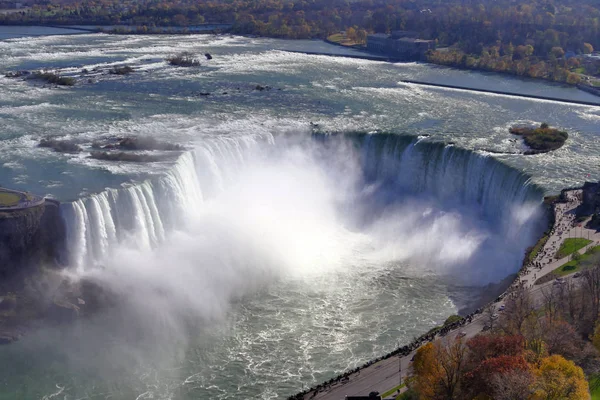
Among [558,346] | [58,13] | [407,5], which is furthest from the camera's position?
[407,5]

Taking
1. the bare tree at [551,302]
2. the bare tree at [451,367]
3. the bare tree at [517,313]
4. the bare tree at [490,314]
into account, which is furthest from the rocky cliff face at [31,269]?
the bare tree at [551,302]

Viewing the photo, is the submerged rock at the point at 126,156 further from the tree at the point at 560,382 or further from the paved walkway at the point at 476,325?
the tree at the point at 560,382

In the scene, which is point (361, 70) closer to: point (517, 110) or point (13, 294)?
point (517, 110)

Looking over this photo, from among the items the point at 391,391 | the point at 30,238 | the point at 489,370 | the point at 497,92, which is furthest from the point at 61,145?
the point at 497,92

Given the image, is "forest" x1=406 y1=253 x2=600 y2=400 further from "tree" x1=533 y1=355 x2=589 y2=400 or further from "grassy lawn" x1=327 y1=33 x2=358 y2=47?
"grassy lawn" x1=327 y1=33 x2=358 y2=47

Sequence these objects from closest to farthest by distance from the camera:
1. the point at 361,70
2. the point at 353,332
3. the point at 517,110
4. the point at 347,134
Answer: the point at 353,332 < the point at 347,134 < the point at 517,110 < the point at 361,70

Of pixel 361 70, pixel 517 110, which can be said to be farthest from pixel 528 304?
pixel 361 70

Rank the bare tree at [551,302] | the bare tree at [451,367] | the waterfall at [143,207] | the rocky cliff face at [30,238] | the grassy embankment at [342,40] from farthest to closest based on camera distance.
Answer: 1. the grassy embankment at [342,40]
2. the waterfall at [143,207]
3. the rocky cliff face at [30,238]
4. the bare tree at [551,302]
5. the bare tree at [451,367]

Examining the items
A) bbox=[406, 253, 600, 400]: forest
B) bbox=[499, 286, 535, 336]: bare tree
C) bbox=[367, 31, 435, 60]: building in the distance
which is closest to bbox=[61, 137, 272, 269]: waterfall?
bbox=[406, 253, 600, 400]: forest
